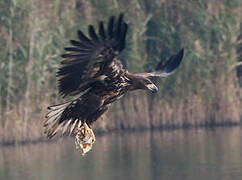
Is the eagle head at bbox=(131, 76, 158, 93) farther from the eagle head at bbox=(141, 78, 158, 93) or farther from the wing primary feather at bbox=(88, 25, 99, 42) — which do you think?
the wing primary feather at bbox=(88, 25, 99, 42)

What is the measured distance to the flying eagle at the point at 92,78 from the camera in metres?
7.75

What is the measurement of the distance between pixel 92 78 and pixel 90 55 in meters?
0.47

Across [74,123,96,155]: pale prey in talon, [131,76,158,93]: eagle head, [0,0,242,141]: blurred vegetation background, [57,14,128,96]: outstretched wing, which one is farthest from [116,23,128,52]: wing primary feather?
[0,0,242,141]: blurred vegetation background

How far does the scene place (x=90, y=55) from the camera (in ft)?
26.2

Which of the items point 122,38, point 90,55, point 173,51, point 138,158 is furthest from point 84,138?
point 173,51

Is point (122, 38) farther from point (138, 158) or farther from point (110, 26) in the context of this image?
point (138, 158)

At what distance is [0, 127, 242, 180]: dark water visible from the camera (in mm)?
11977

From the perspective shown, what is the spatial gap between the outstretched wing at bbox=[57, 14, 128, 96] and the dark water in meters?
3.62

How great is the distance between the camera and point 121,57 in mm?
15539

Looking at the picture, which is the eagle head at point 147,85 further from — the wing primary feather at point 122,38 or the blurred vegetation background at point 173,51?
the blurred vegetation background at point 173,51

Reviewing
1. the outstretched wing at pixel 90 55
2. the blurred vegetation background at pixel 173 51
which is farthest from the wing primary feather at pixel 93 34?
Result: the blurred vegetation background at pixel 173 51

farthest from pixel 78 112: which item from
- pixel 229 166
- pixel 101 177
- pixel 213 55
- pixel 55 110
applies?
pixel 213 55

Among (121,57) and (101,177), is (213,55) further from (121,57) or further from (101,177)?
(101,177)

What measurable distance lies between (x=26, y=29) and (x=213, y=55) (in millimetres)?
3574
